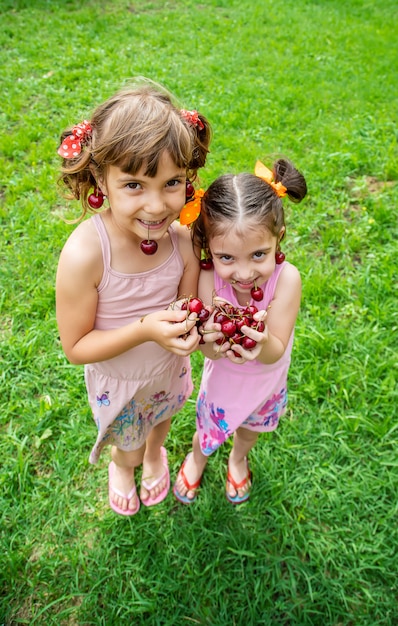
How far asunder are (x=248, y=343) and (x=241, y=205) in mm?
461

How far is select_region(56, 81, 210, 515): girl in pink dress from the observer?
1414mm

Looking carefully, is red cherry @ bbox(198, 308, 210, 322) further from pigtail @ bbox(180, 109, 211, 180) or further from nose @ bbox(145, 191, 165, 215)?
pigtail @ bbox(180, 109, 211, 180)

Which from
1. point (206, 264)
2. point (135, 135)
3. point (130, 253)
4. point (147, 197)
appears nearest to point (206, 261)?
point (206, 264)

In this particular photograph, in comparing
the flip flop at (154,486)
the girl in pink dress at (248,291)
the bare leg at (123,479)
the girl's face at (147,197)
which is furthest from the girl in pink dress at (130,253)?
the flip flop at (154,486)

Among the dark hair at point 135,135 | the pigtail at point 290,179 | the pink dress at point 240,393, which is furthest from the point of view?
the pink dress at point 240,393

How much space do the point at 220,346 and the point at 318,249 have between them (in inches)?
92.8

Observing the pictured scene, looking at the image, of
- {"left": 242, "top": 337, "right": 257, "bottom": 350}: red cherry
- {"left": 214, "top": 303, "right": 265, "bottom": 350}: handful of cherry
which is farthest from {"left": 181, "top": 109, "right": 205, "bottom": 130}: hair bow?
{"left": 242, "top": 337, "right": 257, "bottom": 350}: red cherry

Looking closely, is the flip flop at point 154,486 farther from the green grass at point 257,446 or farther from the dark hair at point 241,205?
the dark hair at point 241,205

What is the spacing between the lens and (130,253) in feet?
5.30

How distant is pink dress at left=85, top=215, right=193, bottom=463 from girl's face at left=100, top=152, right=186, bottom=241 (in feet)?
0.47

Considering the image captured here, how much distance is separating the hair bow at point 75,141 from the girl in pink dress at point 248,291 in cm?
45

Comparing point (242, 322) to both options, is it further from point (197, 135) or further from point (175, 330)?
point (197, 135)

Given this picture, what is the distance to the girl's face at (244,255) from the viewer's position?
61.1 inches

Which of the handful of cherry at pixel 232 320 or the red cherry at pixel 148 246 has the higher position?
the red cherry at pixel 148 246
